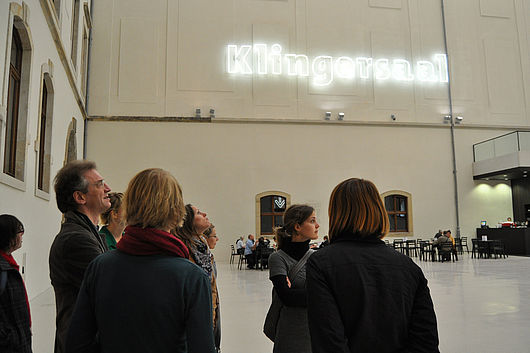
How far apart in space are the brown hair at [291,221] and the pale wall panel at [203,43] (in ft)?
44.6

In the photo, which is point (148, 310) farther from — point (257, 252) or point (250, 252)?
point (250, 252)

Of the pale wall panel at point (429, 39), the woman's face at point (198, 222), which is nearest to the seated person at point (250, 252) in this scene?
the pale wall panel at point (429, 39)

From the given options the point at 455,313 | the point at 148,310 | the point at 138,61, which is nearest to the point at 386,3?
the point at 138,61

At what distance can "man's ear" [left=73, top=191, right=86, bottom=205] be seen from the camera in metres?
1.84

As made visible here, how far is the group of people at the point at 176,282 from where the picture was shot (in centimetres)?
124

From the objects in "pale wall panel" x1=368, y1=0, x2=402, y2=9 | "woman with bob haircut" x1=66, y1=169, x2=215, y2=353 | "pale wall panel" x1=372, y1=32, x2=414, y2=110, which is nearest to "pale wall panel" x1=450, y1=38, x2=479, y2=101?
"pale wall panel" x1=372, y1=32, x2=414, y2=110

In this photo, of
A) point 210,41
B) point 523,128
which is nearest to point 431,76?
point 523,128

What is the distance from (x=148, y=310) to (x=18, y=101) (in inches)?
261

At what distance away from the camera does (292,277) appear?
225 centimetres

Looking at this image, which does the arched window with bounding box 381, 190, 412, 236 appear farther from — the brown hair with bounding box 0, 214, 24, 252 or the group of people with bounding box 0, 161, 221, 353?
the group of people with bounding box 0, 161, 221, 353

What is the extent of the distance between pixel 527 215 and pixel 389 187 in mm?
5516

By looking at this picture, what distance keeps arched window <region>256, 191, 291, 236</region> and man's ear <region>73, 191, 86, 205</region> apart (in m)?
13.5

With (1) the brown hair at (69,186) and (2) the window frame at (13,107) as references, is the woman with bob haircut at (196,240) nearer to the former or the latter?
(1) the brown hair at (69,186)

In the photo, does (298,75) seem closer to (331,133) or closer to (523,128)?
(331,133)
